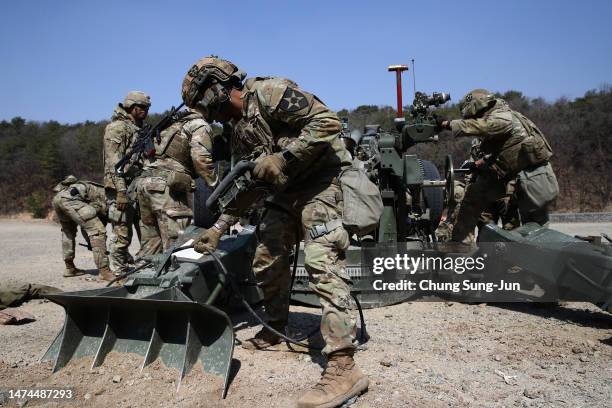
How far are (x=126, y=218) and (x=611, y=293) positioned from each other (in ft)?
17.7

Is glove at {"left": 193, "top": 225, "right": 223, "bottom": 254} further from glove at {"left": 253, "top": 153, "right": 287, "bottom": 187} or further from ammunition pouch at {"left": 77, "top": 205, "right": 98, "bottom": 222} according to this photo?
ammunition pouch at {"left": 77, "top": 205, "right": 98, "bottom": 222}

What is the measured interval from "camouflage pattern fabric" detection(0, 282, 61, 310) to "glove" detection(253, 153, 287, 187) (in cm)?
331

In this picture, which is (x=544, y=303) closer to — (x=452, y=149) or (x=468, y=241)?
(x=468, y=241)

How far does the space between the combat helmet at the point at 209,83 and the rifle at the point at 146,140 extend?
178 centimetres

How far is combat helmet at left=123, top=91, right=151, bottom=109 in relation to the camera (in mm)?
6578

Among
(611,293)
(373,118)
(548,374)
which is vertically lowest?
(548,374)

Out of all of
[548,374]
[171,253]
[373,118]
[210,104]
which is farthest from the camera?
[373,118]

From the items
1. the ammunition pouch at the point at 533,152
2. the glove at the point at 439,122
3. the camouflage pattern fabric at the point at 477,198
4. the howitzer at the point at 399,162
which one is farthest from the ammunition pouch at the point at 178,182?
the ammunition pouch at the point at 533,152

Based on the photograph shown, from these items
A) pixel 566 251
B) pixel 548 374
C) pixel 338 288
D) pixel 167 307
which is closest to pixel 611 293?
pixel 566 251

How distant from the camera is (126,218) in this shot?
21.8ft

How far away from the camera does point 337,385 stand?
2.75 meters

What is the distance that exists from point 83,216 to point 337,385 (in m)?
5.46

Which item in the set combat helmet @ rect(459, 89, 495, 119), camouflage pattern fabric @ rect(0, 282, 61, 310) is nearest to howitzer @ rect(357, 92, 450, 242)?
combat helmet @ rect(459, 89, 495, 119)

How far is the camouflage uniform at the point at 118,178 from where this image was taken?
651 cm
